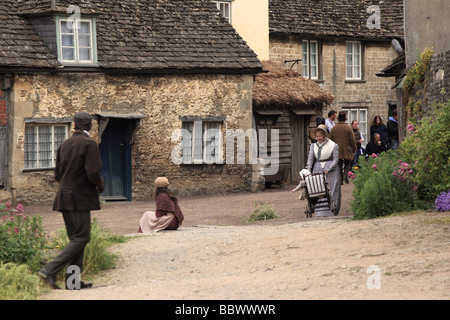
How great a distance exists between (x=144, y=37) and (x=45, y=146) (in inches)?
164

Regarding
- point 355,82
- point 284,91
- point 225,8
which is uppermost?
point 225,8

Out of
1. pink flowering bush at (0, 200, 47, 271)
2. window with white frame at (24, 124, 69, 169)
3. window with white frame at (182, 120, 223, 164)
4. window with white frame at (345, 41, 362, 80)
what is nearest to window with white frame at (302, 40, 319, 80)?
window with white frame at (345, 41, 362, 80)

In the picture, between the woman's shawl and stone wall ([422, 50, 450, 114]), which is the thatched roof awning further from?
the woman's shawl

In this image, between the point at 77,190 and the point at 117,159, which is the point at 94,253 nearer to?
the point at 77,190

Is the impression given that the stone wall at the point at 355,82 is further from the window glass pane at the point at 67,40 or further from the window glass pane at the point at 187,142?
the window glass pane at the point at 67,40

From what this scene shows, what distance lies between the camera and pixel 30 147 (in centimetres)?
2138

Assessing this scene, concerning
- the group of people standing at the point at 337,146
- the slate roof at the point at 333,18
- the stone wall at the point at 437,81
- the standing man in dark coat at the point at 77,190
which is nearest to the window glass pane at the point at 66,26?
the group of people standing at the point at 337,146

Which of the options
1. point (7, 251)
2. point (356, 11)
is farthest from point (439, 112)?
point (356, 11)

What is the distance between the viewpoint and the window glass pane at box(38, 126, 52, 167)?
70.7 feet

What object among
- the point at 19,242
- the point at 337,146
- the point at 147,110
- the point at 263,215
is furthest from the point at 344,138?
the point at 19,242

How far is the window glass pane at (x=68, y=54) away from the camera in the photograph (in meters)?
22.0

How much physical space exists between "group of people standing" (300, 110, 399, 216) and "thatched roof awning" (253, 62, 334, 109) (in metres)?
1.60

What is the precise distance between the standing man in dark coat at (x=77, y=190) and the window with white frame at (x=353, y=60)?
2385 centimetres
